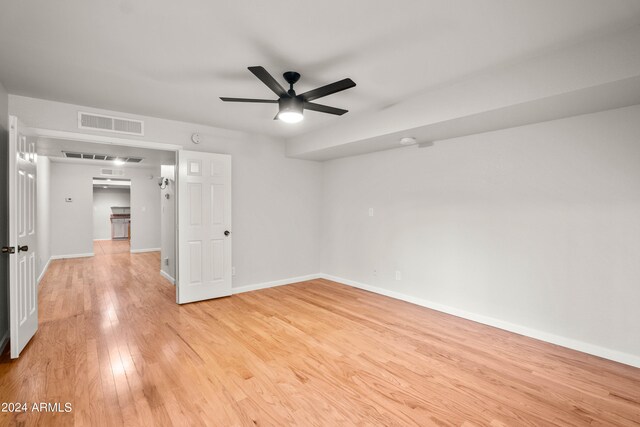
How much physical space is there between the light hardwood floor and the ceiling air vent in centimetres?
227

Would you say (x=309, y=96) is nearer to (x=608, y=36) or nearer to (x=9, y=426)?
(x=608, y=36)

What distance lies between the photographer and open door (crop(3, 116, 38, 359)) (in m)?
2.49

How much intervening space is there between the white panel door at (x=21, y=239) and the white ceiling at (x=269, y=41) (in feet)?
2.14

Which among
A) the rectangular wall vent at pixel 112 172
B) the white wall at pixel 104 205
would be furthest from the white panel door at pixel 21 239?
the white wall at pixel 104 205

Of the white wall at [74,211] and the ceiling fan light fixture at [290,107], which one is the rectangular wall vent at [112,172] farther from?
the ceiling fan light fixture at [290,107]

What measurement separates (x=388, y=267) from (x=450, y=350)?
1819 mm

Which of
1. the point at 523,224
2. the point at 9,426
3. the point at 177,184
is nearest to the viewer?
the point at 9,426

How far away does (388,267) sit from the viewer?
4547 millimetres

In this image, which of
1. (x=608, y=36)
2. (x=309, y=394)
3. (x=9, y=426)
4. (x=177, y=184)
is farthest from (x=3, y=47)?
(x=608, y=36)

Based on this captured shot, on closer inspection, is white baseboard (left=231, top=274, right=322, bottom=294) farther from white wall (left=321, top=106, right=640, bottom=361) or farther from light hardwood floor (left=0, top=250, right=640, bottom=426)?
white wall (left=321, top=106, right=640, bottom=361)

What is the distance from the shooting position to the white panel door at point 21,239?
249 cm

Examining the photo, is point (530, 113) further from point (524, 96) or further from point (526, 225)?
point (526, 225)

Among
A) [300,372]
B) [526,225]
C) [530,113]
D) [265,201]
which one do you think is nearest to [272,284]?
[265,201]

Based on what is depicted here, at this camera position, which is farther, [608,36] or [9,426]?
[608,36]
